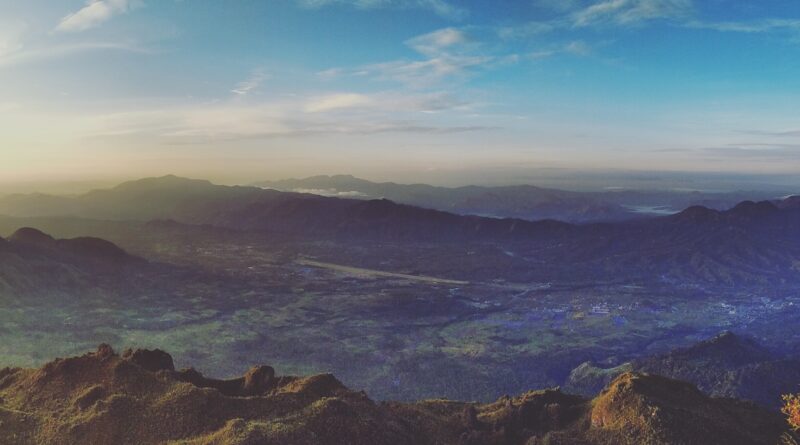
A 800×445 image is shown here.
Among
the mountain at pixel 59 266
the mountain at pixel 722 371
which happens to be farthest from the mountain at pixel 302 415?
the mountain at pixel 59 266

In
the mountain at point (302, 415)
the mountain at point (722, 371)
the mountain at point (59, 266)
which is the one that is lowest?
the mountain at point (722, 371)

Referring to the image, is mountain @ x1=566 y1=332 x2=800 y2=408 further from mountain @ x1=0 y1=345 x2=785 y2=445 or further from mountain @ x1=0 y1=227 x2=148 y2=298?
mountain @ x1=0 y1=227 x2=148 y2=298

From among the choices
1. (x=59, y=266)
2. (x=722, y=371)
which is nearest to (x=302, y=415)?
(x=722, y=371)

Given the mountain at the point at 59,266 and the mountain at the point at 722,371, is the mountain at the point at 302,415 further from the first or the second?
the mountain at the point at 59,266

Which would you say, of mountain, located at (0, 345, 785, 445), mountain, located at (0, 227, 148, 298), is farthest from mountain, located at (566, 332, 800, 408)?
mountain, located at (0, 227, 148, 298)

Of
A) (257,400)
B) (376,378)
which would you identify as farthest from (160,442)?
(376,378)

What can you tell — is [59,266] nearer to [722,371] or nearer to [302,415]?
[302,415]
